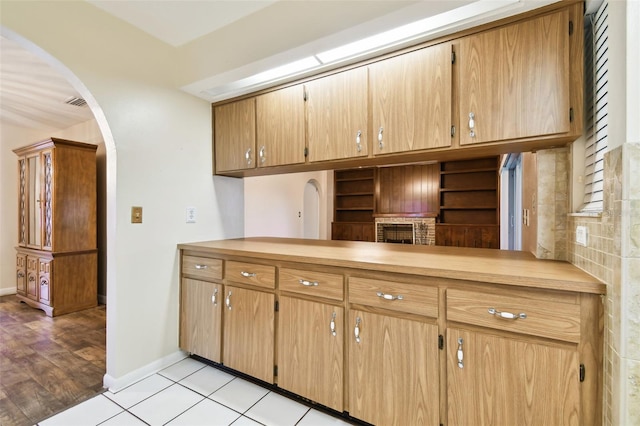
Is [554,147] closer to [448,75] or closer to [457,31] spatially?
[448,75]

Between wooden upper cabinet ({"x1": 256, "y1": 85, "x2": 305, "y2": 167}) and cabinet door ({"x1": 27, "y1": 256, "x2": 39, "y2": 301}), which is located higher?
wooden upper cabinet ({"x1": 256, "y1": 85, "x2": 305, "y2": 167})

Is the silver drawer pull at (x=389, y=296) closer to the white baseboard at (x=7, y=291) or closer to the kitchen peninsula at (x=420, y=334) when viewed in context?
the kitchen peninsula at (x=420, y=334)

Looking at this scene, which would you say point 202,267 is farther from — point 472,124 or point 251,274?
point 472,124

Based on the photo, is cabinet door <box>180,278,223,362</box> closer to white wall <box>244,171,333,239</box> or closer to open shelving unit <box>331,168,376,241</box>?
white wall <box>244,171,333,239</box>

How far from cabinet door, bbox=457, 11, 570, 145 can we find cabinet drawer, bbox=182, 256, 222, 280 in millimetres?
1753

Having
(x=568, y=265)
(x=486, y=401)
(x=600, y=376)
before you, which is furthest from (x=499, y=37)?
(x=486, y=401)

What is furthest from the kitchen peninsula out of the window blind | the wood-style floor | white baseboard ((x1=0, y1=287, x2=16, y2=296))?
white baseboard ((x1=0, y1=287, x2=16, y2=296))

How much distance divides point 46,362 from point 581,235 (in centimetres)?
354

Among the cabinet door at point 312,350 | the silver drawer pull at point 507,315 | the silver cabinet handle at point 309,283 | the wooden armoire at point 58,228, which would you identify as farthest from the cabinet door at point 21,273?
the silver drawer pull at point 507,315

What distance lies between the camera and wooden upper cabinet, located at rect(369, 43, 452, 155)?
1533mm

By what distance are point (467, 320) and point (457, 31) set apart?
1.41m

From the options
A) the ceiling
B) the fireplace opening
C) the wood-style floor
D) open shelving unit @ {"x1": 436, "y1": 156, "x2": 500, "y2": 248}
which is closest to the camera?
the ceiling

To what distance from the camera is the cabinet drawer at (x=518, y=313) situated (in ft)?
3.45

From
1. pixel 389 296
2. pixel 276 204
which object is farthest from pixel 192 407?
pixel 276 204
